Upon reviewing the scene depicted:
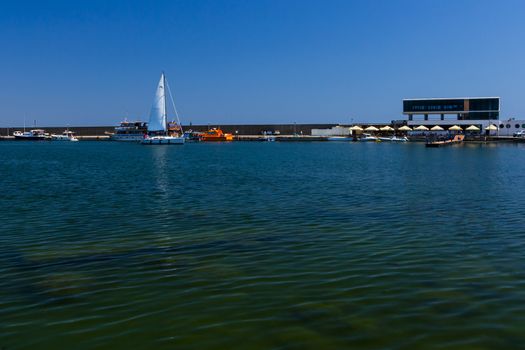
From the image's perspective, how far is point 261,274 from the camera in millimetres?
12625

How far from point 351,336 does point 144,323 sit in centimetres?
402

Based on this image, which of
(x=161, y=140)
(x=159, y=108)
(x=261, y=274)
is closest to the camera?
(x=261, y=274)

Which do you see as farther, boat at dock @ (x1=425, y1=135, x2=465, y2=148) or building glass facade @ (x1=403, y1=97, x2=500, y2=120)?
building glass facade @ (x1=403, y1=97, x2=500, y2=120)

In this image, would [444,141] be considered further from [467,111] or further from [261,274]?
[261,274]

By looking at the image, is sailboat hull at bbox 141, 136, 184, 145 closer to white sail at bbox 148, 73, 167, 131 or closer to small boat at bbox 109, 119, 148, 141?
white sail at bbox 148, 73, 167, 131

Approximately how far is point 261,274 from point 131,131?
169 meters

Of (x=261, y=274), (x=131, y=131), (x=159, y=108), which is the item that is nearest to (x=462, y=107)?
(x=159, y=108)

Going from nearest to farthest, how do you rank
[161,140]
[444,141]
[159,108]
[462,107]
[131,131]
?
[444,141] < [159,108] < [161,140] < [462,107] < [131,131]

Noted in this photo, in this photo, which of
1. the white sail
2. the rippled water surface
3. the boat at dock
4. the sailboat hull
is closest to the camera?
the rippled water surface

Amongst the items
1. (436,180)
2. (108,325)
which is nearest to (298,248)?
(108,325)

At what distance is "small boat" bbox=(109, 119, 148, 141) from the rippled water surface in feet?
481

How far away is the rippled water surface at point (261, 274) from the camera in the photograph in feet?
29.8

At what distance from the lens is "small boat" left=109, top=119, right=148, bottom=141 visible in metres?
168

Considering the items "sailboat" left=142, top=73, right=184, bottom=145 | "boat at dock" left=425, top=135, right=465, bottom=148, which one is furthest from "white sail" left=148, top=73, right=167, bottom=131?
"boat at dock" left=425, top=135, right=465, bottom=148
